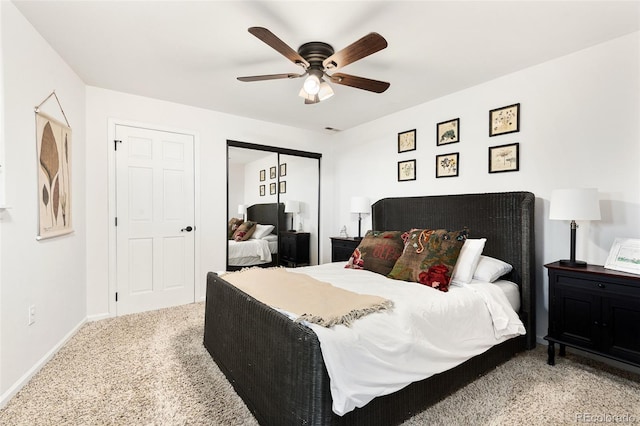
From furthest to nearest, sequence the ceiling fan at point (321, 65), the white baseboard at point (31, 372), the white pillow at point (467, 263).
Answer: the white pillow at point (467, 263)
the ceiling fan at point (321, 65)
the white baseboard at point (31, 372)

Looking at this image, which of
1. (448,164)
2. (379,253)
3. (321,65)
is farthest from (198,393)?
(448,164)

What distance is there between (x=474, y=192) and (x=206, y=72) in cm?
292

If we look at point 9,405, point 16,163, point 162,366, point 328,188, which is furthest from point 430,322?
point 328,188

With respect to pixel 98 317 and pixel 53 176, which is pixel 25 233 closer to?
pixel 53 176

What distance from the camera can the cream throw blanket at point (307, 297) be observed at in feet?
5.35

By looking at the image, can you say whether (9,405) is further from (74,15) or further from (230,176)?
(230,176)

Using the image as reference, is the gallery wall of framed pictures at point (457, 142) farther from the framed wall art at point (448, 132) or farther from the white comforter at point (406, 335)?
the white comforter at point (406, 335)

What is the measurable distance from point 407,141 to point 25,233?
12.3 ft

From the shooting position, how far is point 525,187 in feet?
9.34

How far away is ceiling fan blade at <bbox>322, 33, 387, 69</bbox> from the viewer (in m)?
1.81

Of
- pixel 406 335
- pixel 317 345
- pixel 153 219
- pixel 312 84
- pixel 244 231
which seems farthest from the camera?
pixel 244 231

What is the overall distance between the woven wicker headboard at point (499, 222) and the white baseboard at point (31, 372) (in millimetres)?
3507

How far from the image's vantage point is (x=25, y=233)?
2113 mm

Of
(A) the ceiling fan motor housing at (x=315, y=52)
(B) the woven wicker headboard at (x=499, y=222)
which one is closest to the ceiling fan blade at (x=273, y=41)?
(A) the ceiling fan motor housing at (x=315, y=52)
